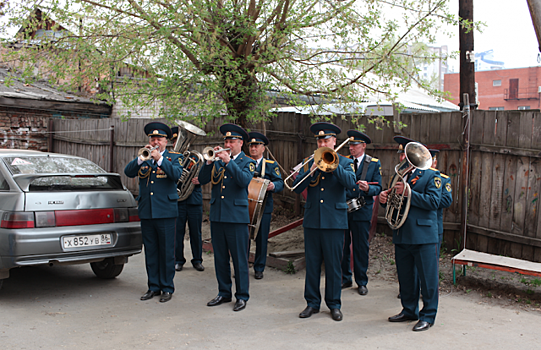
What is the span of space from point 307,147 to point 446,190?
4196mm

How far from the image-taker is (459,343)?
426cm

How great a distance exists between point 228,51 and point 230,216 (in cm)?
330

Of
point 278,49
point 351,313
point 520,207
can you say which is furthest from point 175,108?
point 520,207

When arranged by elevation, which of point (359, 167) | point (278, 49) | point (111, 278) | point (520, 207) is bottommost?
point (111, 278)

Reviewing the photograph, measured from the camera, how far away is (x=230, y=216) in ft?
17.3

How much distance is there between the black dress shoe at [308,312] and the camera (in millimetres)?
4953

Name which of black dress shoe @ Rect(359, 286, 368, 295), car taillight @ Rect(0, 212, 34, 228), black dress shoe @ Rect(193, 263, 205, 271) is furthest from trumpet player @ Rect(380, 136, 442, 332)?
car taillight @ Rect(0, 212, 34, 228)

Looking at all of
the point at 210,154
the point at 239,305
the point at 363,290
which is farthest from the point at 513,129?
the point at 239,305

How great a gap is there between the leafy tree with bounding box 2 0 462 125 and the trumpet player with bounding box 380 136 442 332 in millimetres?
3019

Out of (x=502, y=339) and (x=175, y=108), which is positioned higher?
(x=175, y=108)

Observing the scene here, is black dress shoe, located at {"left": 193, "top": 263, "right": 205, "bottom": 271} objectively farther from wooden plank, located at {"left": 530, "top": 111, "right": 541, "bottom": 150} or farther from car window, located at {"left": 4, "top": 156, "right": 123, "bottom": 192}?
wooden plank, located at {"left": 530, "top": 111, "right": 541, "bottom": 150}

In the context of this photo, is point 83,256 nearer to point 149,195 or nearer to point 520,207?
point 149,195

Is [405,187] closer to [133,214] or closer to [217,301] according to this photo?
[217,301]

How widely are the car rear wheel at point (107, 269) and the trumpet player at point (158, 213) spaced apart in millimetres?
841
